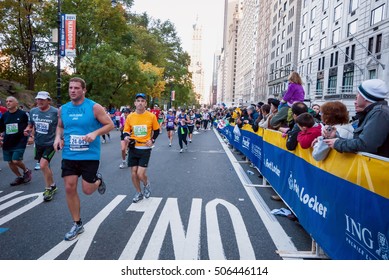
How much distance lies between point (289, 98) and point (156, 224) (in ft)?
14.8

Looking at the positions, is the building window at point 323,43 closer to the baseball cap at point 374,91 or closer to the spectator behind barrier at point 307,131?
the spectator behind barrier at point 307,131

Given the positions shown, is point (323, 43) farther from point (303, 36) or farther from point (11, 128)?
point (11, 128)

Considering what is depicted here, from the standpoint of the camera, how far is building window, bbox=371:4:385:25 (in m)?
30.0

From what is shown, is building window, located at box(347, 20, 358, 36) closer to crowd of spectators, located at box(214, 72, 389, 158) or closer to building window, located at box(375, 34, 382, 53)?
building window, located at box(375, 34, 382, 53)

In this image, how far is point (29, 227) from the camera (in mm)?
4480

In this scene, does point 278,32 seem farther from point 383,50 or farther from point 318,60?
point 383,50

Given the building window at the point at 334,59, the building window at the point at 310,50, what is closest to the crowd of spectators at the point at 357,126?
the building window at the point at 334,59

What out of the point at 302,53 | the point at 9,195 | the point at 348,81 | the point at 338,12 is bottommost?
the point at 9,195

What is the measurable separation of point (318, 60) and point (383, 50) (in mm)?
17571

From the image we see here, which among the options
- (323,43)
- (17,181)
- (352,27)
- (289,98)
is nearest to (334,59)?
(352,27)

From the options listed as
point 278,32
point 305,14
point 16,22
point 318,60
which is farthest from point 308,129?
point 278,32

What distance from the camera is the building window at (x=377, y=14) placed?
30031 mm

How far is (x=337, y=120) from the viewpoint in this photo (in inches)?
157

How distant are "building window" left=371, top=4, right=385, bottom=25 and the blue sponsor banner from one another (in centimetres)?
3238
